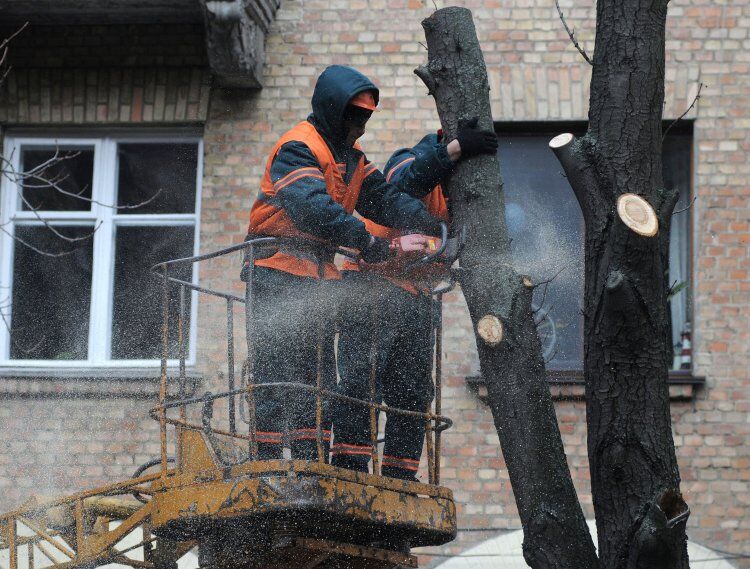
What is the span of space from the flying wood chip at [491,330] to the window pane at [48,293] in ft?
17.2

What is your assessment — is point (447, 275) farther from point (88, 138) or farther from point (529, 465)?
point (88, 138)

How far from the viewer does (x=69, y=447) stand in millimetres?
8984

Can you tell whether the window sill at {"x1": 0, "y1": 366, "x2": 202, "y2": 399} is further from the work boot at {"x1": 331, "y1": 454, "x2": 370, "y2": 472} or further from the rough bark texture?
the rough bark texture

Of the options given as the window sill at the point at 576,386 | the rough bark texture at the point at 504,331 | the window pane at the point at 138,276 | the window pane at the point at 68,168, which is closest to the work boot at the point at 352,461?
the rough bark texture at the point at 504,331

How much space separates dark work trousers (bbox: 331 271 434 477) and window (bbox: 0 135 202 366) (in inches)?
166

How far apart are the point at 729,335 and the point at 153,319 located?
4.20 m

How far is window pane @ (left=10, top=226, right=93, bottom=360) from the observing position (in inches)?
377

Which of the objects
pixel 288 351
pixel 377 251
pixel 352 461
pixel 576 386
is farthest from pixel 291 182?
pixel 576 386

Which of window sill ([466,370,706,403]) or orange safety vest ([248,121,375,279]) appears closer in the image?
orange safety vest ([248,121,375,279])

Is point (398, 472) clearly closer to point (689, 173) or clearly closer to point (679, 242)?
point (679, 242)

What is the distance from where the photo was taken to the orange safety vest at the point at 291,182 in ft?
16.6

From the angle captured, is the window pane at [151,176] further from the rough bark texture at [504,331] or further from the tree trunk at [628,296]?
the tree trunk at [628,296]

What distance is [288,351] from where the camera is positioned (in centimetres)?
496

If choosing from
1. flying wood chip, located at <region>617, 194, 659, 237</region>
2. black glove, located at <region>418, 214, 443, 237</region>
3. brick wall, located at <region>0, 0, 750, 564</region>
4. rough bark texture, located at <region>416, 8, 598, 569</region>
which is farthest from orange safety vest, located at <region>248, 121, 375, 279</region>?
brick wall, located at <region>0, 0, 750, 564</region>
